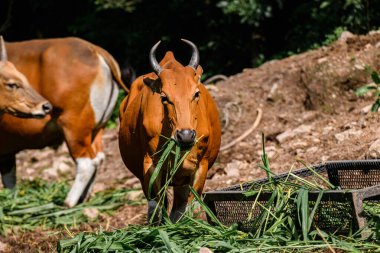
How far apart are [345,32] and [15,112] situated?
5063 mm

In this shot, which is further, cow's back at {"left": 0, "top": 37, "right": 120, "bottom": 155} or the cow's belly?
the cow's belly

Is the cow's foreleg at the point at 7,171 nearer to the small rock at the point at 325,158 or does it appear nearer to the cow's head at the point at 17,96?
the cow's head at the point at 17,96

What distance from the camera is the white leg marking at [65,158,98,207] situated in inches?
388

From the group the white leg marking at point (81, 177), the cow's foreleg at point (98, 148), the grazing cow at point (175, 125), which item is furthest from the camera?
the cow's foreleg at point (98, 148)

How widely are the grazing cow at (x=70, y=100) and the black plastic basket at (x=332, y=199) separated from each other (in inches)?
150

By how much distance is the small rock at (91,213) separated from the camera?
932cm

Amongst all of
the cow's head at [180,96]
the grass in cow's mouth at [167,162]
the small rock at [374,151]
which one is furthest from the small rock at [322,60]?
the grass in cow's mouth at [167,162]

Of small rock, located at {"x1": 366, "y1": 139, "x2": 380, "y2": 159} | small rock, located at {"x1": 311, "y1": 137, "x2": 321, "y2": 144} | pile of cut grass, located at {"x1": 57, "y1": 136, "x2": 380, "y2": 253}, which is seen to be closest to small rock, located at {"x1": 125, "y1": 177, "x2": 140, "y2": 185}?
small rock, located at {"x1": 311, "y1": 137, "x2": 321, "y2": 144}

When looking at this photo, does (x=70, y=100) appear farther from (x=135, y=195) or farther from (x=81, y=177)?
(x=135, y=195)

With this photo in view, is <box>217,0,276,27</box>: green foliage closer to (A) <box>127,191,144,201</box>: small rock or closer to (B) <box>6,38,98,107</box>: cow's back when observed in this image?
(B) <box>6,38,98,107</box>: cow's back

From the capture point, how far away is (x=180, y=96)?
605 centimetres

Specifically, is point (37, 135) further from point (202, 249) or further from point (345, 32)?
point (202, 249)

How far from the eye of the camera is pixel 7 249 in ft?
25.9

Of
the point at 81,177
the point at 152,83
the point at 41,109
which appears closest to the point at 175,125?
the point at 152,83
